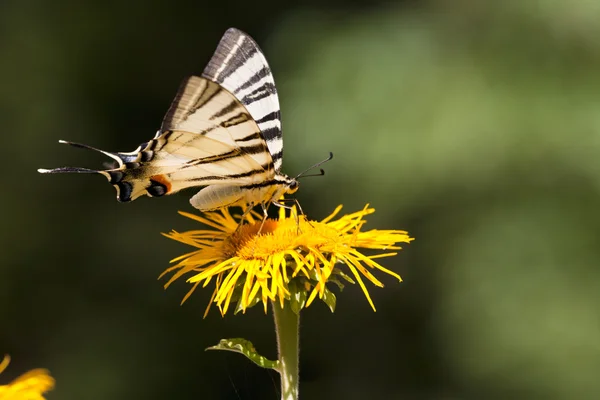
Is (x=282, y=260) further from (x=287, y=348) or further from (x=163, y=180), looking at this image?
(x=163, y=180)

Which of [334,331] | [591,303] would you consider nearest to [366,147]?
[591,303]

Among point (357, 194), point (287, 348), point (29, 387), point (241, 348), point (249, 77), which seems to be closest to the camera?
point (29, 387)

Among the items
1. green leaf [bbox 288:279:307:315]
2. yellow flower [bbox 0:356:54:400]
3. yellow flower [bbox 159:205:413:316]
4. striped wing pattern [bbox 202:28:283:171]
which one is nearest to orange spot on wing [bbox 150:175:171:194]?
yellow flower [bbox 159:205:413:316]

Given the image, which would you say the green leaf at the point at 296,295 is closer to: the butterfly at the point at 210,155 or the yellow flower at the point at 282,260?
the yellow flower at the point at 282,260

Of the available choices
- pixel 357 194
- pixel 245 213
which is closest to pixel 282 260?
pixel 245 213

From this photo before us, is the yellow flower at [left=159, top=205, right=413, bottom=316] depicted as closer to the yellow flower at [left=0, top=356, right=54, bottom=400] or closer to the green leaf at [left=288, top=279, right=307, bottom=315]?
the green leaf at [left=288, top=279, right=307, bottom=315]

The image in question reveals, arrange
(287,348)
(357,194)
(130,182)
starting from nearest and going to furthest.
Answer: (287,348) < (130,182) < (357,194)
